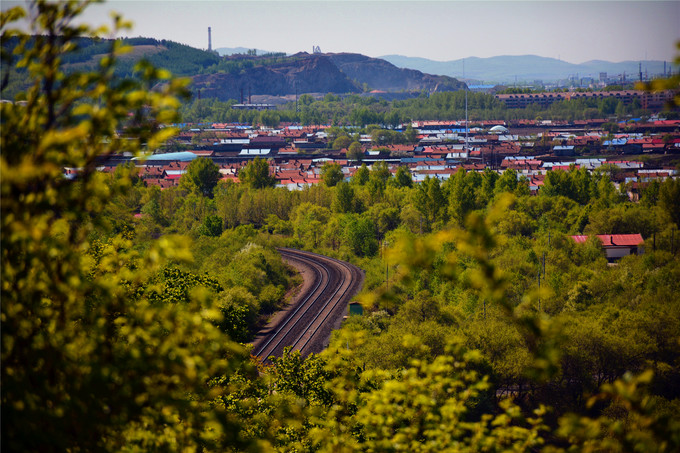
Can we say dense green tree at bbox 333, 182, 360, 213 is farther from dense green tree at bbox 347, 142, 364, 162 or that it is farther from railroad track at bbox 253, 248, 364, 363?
dense green tree at bbox 347, 142, 364, 162

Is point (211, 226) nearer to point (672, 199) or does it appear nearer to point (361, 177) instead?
point (361, 177)

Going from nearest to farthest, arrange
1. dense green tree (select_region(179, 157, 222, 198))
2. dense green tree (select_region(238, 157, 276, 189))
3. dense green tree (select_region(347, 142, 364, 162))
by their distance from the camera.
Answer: dense green tree (select_region(179, 157, 222, 198)) < dense green tree (select_region(238, 157, 276, 189)) < dense green tree (select_region(347, 142, 364, 162))

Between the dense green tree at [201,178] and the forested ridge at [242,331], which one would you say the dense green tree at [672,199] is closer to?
the forested ridge at [242,331]

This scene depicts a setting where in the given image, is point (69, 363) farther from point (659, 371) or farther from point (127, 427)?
point (659, 371)

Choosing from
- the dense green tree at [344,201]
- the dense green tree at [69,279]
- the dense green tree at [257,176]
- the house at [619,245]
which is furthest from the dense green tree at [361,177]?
the dense green tree at [69,279]

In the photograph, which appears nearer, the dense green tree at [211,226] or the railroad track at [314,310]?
the railroad track at [314,310]

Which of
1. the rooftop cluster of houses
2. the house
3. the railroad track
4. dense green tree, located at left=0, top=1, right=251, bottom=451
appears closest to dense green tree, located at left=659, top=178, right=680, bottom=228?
the house
